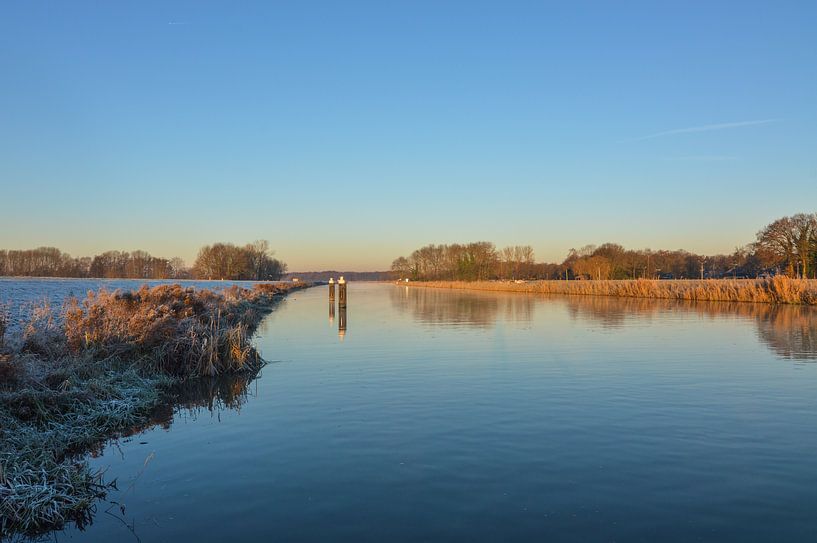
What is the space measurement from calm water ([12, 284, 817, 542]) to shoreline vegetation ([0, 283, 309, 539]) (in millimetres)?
473

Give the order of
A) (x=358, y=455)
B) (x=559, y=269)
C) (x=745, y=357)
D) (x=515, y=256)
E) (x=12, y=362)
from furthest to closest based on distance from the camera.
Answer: (x=559, y=269), (x=515, y=256), (x=745, y=357), (x=12, y=362), (x=358, y=455)

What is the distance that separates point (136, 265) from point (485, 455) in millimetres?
139790

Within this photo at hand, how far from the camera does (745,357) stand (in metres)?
14.6

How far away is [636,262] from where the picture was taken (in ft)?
338

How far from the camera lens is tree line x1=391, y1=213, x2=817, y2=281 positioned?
65.9 m

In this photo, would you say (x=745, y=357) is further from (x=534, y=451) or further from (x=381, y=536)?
(x=381, y=536)

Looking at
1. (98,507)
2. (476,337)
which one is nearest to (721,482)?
(98,507)

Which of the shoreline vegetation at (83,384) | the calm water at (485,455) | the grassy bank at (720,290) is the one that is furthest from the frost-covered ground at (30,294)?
the grassy bank at (720,290)

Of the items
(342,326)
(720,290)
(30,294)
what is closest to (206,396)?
(342,326)

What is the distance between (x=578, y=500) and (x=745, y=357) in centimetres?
1182

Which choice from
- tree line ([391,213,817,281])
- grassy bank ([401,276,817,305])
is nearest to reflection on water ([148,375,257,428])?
grassy bank ([401,276,817,305])

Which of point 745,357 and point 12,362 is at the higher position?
point 12,362

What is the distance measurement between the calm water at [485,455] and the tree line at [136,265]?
374 feet

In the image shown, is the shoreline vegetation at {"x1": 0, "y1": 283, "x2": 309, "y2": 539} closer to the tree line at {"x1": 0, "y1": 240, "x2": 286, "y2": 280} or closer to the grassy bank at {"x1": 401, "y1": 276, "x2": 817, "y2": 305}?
the grassy bank at {"x1": 401, "y1": 276, "x2": 817, "y2": 305}
